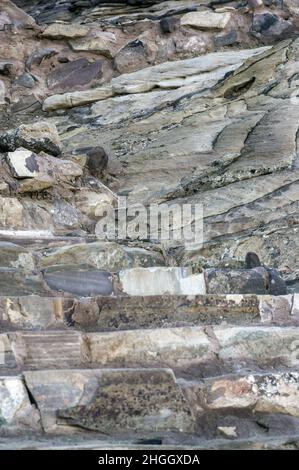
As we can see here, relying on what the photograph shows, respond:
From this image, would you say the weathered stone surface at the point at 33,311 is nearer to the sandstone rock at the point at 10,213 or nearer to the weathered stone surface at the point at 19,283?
the weathered stone surface at the point at 19,283

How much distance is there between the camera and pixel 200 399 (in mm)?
3262

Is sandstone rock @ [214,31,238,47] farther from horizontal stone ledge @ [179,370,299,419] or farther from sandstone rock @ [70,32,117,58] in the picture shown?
horizontal stone ledge @ [179,370,299,419]

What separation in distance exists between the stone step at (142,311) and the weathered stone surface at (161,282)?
0.26 metres

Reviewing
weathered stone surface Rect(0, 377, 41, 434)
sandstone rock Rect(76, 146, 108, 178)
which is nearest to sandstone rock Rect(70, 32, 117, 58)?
sandstone rock Rect(76, 146, 108, 178)

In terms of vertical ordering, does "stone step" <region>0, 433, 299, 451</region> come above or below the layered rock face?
below

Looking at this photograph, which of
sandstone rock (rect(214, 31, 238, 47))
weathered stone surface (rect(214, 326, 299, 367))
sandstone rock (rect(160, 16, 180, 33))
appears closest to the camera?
weathered stone surface (rect(214, 326, 299, 367))

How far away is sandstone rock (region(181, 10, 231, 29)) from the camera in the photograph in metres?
10.1

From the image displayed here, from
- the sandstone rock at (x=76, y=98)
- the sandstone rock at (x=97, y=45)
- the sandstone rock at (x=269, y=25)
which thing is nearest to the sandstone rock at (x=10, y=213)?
the sandstone rock at (x=76, y=98)

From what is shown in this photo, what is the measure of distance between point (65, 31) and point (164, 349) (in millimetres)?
7330

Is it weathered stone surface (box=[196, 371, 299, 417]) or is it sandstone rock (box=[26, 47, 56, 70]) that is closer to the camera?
weathered stone surface (box=[196, 371, 299, 417])

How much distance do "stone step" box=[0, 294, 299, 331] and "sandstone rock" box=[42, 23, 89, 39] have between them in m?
6.84

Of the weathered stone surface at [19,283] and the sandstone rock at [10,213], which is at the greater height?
the sandstone rock at [10,213]

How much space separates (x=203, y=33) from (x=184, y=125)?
2835 mm

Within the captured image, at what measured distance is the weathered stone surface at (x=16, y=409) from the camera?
299 cm
